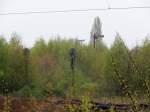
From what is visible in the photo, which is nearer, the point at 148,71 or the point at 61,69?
the point at 148,71

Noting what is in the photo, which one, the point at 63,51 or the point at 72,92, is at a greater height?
the point at 63,51

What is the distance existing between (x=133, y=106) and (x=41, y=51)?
193ft

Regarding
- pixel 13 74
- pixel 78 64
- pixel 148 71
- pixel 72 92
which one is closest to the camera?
pixel 148 71

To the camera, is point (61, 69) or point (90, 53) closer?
point (61, 69)

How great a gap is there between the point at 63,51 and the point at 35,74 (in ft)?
38.5

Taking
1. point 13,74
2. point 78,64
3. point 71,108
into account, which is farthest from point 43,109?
point 78,64

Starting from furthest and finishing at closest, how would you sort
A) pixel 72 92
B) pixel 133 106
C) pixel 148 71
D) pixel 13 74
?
pixel 13 74 → pixel 72 92 → pixel 148 71 → pixel 133 106

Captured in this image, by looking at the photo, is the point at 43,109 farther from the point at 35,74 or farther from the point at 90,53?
the point at 90,53

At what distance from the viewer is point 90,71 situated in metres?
61.9

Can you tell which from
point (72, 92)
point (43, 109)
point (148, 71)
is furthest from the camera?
point (43, 109)

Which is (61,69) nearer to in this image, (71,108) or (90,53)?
(90,53)

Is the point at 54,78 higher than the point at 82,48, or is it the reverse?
the point at 82,48

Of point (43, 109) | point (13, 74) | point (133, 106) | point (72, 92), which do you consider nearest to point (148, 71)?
point (133, 106)

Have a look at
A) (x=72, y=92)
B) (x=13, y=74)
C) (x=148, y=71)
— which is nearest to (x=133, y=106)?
(x=148, y=71)
